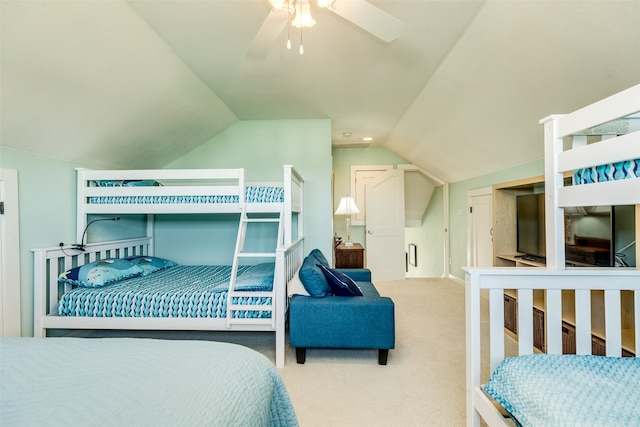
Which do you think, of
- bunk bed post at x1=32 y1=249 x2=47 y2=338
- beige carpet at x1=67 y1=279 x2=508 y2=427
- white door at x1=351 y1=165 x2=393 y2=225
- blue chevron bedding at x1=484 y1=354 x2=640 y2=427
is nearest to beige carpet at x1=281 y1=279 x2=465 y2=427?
beige carpet at x1=67 y1=279 x2=508 y2=427

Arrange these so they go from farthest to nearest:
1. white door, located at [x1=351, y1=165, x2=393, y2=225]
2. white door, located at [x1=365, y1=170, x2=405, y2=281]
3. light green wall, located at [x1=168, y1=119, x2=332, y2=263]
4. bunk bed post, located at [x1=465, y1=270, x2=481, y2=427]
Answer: white door, located at [x1=351, y1=165, x2=393, y2=225], white door, located at [x1=365, y1=170, x2=405, y2=281], light green wall, located at [x1=168, y1=119, x2=332, y2=263], bunk bed post, located at [x1=465, y1=270, x2=481, y2=427]

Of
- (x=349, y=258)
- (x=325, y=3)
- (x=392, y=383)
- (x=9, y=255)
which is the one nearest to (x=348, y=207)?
(x=349, y=258)

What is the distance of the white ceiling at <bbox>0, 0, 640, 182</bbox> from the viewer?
154cm

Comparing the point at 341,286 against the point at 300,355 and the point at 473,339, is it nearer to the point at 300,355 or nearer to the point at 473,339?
the point at 300,355

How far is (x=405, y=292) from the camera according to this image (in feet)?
13.4

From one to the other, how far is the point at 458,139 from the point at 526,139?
792 mm

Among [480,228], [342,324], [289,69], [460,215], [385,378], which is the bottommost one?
[385,378]

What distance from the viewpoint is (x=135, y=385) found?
2.23 ft

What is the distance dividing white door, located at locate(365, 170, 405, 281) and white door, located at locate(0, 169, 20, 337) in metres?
4.11

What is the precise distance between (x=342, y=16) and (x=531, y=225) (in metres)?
2.59

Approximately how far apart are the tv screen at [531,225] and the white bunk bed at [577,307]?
1.51m

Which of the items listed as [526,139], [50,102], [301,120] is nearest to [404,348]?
[526,139]

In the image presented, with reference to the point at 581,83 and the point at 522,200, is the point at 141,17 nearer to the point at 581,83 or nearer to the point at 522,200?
the point at 581,83

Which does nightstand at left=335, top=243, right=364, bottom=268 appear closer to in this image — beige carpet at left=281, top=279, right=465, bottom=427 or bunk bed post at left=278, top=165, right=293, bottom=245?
beige carpet at left=281, top=279, right=465, bottom=427
